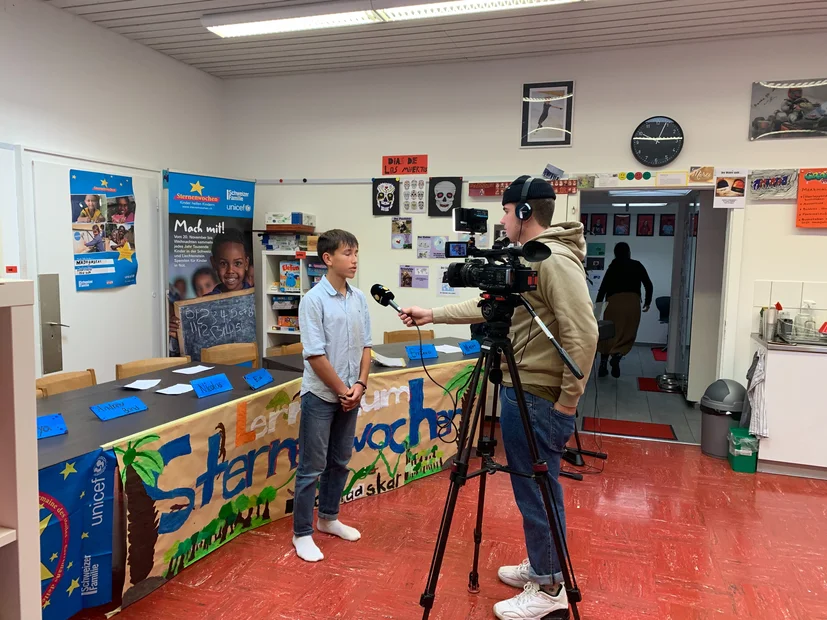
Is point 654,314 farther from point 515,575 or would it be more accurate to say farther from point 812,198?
point 515,575

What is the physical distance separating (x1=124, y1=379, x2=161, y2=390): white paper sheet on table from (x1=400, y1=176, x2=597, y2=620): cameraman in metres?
1.52

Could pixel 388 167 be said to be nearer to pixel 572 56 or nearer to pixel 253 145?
pixel 253 145

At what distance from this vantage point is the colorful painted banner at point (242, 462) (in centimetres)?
228

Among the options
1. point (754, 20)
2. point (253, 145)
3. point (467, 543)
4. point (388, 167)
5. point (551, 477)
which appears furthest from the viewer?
point (253, 145)

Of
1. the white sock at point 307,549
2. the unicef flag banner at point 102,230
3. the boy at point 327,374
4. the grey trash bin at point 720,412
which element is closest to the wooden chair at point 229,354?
the unicef flag banner at point 102,230

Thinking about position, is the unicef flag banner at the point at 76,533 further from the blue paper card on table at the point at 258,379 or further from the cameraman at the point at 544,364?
the cameraman at the point at 544,364

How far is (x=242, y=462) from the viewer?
2770 mm

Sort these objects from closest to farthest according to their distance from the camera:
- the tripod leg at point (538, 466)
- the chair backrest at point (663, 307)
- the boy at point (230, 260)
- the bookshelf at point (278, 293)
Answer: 1. the tripod leg at point (538, 466)
2. the boy at point (230, 260)
3. the bookshelf at point (278, 293)
4. the chair backrest at point (663, 307)

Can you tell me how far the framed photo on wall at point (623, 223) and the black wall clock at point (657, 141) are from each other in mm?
→ 5317

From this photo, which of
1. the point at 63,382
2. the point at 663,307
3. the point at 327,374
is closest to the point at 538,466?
the point at 327,374

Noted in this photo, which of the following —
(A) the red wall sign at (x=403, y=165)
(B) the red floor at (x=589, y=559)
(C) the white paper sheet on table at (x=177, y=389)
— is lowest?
(B) the red floor at (x=589, y=559)

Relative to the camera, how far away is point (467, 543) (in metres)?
2.88

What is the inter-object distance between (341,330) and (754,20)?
363 cm

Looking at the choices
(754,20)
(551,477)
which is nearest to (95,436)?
(551,477)
